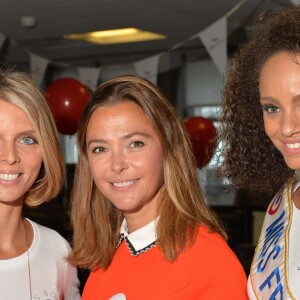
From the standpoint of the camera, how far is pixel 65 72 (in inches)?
439

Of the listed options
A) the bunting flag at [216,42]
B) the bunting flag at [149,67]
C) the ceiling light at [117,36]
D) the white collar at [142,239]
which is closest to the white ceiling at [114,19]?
the ceiling light at [117,36]

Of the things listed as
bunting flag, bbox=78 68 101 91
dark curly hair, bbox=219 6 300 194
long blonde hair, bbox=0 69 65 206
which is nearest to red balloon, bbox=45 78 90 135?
bunting flag, bbox=78 68 101 91

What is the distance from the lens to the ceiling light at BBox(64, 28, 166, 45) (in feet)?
25.8

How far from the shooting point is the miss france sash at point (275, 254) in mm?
1748

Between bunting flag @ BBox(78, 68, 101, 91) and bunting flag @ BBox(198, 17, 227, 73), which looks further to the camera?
bunting flag @ BBox(78, 68, 101, 91)

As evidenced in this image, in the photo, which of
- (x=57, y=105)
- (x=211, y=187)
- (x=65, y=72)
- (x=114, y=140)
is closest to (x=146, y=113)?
(x=114, y=140)

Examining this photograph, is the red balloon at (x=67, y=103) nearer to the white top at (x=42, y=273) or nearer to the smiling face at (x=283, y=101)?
the white top at (x=42, y=273)

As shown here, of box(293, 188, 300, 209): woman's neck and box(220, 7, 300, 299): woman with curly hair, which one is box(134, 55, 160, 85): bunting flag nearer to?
box(220, 7, 300, 299): woman with curly hair

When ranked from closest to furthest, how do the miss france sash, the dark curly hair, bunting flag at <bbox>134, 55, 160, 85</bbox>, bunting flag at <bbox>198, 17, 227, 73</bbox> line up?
the miss france sash → the dark curly hair → bunting flag at <bbox>198, 17, 227, 73</bbox> → bunting flag at <bbox>134, 55, 160, 85</bbox>

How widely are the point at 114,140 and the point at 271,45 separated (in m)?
0.51

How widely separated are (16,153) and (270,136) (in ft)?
2.69

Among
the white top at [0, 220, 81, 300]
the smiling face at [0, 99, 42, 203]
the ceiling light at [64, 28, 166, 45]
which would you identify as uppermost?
the ceiling light at [64, 28, 166, 45]

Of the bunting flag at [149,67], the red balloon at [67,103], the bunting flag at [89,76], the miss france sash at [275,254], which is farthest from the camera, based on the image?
the bunting flag at [89,76]

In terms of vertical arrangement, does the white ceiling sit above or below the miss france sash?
above
